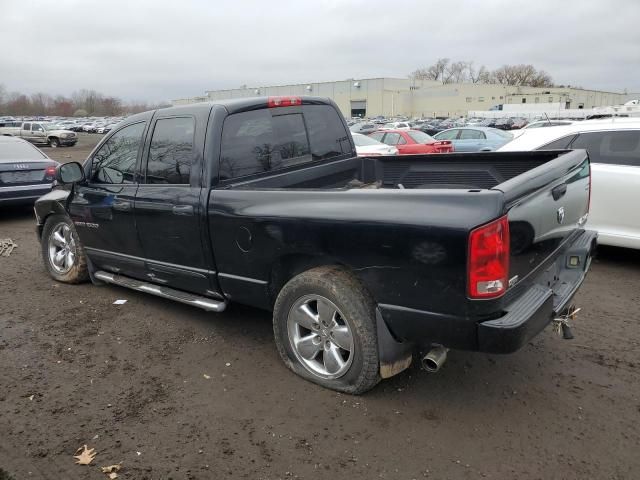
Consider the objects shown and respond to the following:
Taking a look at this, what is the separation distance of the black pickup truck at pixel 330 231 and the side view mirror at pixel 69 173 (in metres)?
0.01

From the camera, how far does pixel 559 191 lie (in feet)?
10.6

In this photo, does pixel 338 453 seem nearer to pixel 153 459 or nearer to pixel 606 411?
pixel 153 459

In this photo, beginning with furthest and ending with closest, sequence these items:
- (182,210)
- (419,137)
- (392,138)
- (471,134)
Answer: (471,134) → (419,137) → (392,138) → (182,210)

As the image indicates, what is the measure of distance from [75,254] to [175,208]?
7.33ft

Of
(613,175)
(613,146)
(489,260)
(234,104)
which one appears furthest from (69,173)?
(613,146)

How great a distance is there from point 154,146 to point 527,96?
10272 cm

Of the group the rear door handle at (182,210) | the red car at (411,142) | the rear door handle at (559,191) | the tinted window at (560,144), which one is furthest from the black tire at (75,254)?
the red car at (411,142)

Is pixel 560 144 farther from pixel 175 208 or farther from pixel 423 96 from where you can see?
pixel 423 96

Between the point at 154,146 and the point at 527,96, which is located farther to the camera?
the point at 527,96

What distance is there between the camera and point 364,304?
3.06 metres

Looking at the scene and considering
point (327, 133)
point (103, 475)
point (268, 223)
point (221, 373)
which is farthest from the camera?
point (327, 133)

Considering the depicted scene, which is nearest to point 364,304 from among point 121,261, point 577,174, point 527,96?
point 577,174

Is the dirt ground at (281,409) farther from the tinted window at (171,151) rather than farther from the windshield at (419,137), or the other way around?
the windshield at (419,137)

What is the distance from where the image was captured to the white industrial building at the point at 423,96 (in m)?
95.8
